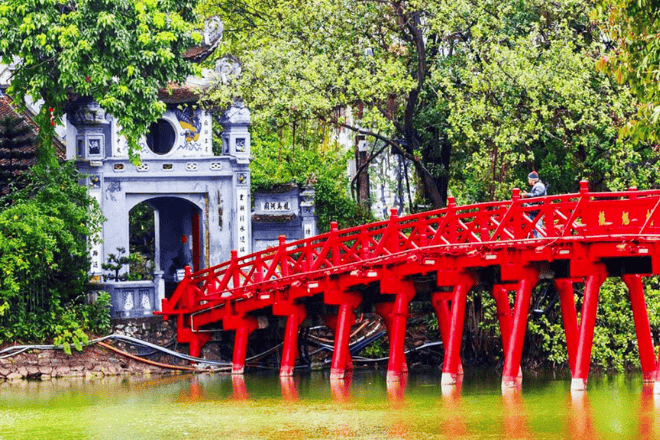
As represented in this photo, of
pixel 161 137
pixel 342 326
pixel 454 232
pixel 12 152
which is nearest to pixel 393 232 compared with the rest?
pixel 454 232

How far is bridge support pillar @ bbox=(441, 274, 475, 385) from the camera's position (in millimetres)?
29219

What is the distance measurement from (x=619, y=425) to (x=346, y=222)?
68.3 ft

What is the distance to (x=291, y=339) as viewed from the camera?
33281mm

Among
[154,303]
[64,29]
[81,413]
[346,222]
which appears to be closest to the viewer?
[81,413]

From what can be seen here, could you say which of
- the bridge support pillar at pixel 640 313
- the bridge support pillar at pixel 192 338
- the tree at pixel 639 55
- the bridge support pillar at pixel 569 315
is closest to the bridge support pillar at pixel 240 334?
the bridge support pillar at pixel 192 338

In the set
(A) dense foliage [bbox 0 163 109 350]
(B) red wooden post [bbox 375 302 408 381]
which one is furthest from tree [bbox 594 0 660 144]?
(A) dense foliage [bbox 0 163 109 350]

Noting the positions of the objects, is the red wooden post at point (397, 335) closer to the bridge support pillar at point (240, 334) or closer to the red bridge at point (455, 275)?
the red bridge at point (455, 275)

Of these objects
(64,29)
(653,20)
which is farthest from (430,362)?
(653,20)

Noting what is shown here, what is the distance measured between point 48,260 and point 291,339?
5.70m

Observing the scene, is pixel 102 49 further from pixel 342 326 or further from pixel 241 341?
pixel 342 326

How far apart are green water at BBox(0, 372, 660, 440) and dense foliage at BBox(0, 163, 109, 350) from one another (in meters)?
1.86

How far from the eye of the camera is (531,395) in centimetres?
2738

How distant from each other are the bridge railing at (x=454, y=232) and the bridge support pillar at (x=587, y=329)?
93 cm

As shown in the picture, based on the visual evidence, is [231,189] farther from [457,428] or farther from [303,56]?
[457,428]
